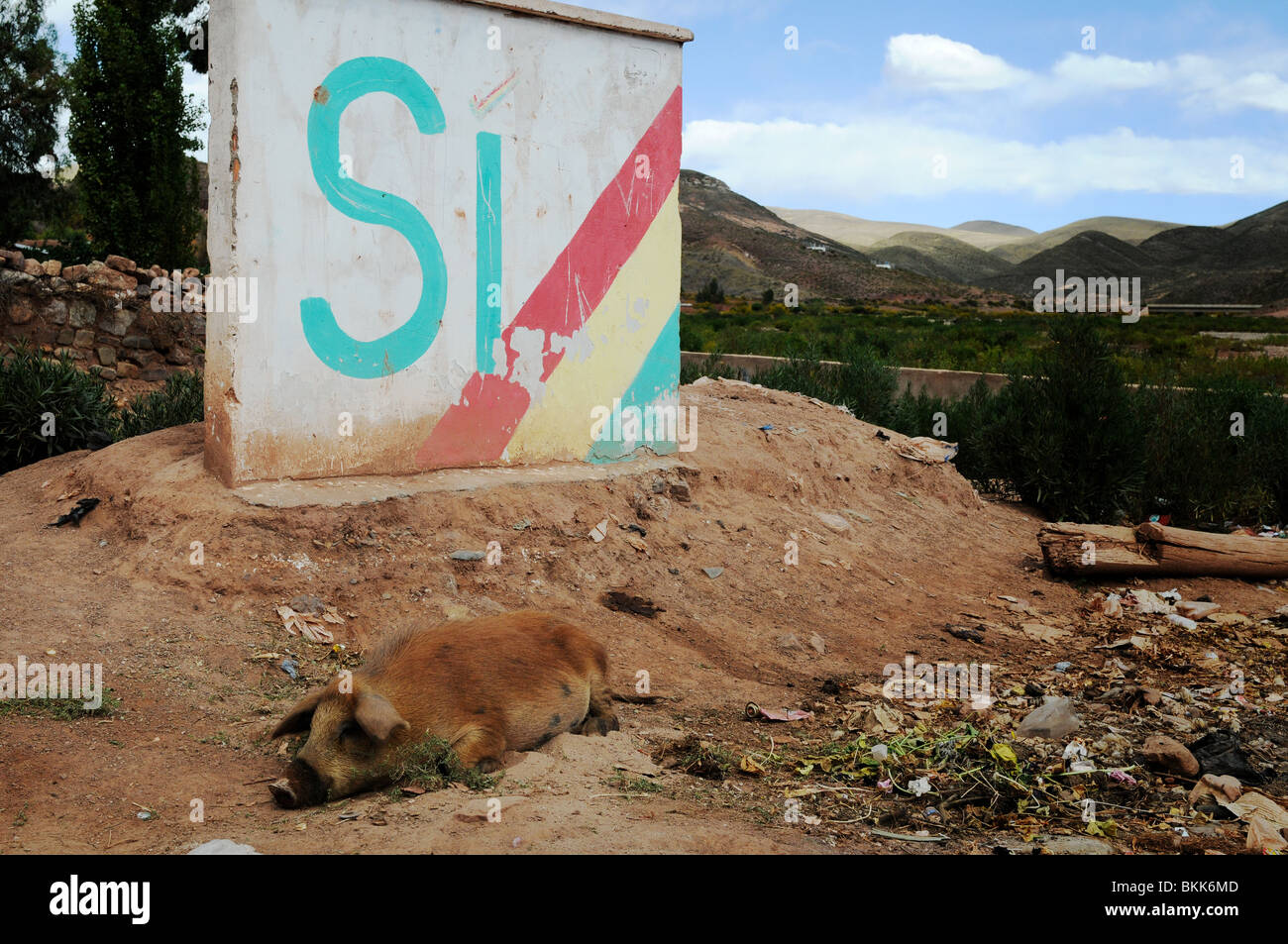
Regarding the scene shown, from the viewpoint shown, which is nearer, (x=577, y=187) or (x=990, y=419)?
(x=577, y=187)

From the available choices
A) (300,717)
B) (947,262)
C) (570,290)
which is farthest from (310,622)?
(947,262)

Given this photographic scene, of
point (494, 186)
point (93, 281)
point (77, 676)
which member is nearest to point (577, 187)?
point (494, 186)

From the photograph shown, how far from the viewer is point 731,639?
599 cm

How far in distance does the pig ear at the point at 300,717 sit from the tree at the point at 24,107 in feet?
93.3

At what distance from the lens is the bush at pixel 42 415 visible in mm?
7762

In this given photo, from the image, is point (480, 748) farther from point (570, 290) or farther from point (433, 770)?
point (570, 290)

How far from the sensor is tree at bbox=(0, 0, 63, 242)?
2580 cm

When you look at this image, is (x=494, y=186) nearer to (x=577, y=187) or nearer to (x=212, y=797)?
(x=577, y=187)

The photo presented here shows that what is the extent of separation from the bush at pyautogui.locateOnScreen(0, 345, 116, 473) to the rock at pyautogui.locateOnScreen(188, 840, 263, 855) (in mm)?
6259

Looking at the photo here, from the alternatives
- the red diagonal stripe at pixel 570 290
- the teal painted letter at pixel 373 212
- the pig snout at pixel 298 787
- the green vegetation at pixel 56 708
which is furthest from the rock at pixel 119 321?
the pig snout at pixel 298 787

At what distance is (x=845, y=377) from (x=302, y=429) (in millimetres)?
8121

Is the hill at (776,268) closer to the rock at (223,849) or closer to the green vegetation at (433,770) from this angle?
the green vegetation at (433,770)

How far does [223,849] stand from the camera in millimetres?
2742

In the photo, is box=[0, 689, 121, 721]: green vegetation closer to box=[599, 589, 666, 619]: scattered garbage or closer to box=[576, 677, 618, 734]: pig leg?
box=[576, 677, 618, 734]: pig leg
